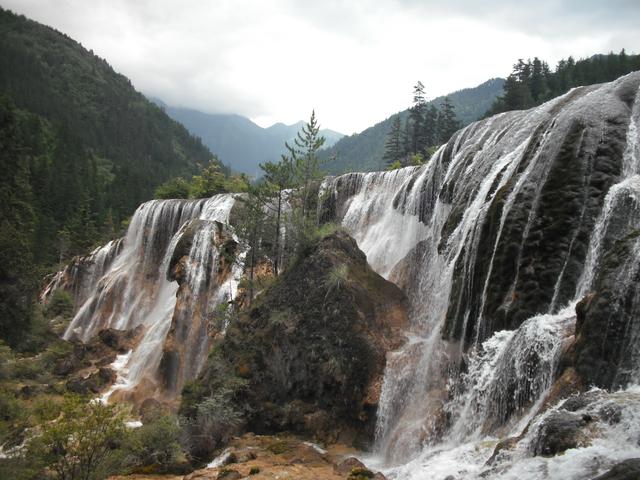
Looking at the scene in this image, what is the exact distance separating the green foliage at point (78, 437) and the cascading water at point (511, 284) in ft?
24.1

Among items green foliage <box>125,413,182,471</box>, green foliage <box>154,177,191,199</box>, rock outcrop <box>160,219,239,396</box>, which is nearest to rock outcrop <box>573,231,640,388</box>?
green foliage <box>125,413,182,471</box>

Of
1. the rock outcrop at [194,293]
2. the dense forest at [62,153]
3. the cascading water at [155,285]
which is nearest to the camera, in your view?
the rock outcrop at [194,293]

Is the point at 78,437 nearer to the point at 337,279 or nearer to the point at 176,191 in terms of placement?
the point at 337,279

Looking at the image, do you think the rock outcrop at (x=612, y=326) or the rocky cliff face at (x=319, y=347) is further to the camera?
the rocky cliff face at (x=319, y=347)

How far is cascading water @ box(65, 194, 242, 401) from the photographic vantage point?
1049 inches

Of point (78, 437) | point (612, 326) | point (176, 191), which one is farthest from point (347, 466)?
point (176, 191)

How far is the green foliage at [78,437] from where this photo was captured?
35.7 ft

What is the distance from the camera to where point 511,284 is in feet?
42.7

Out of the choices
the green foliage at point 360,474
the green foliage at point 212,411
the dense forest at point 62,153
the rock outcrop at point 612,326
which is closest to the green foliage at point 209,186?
the dense forest at point 62,153

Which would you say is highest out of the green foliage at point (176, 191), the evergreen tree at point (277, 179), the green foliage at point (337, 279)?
the green foliage at point (176, 191)

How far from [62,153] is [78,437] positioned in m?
83.5

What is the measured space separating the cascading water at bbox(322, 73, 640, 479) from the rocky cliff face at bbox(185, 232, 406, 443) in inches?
34.0

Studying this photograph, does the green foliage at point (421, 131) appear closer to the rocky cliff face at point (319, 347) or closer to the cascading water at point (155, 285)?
the cascading water at point (155, 285)

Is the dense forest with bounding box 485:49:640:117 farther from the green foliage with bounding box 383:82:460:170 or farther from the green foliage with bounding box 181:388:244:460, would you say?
the green foliage with bounding box 181:388:244:460
